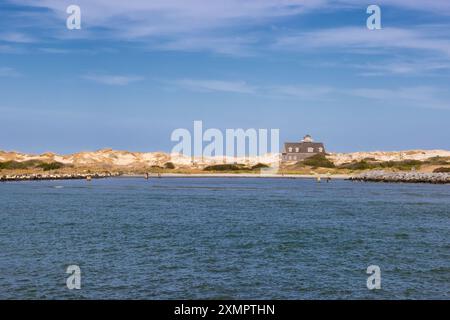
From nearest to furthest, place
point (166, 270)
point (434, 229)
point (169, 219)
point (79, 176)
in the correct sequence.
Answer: point (166, 270) < point (434, 229) < point (169, 219) < point (79, 176)

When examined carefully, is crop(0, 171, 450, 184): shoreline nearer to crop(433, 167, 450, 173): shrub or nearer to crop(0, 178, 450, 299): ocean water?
crop(433, 167, 450, 173): shrub

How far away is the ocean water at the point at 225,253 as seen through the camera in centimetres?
2300

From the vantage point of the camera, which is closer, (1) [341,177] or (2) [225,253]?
(2) [225,253]

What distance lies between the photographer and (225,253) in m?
31.4

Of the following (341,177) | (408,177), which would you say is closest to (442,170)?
(408,177)

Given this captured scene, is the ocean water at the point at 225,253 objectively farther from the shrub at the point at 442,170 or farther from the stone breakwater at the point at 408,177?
the shrub at the point at 442,170

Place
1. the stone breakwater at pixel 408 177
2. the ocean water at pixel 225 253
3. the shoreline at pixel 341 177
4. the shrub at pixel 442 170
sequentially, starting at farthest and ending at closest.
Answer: the shrub at pixel 442 170 → the shoreline at pixel 341 177 → the stone breakwater at pixel 408 177 → the ocean water at pixel 225 253

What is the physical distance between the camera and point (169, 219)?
49.6 meters

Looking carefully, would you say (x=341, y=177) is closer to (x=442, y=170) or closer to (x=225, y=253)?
(x=442, y=170)

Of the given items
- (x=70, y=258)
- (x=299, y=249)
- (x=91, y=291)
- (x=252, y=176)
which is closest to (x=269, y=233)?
(x=299, y=249)

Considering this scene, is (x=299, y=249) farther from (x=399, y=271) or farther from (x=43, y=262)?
(x=43, y=262)

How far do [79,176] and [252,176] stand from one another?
5612 centimetres

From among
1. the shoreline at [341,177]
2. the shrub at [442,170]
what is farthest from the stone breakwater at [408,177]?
the shrub at [442,170]

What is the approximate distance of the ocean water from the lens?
75.5ft
